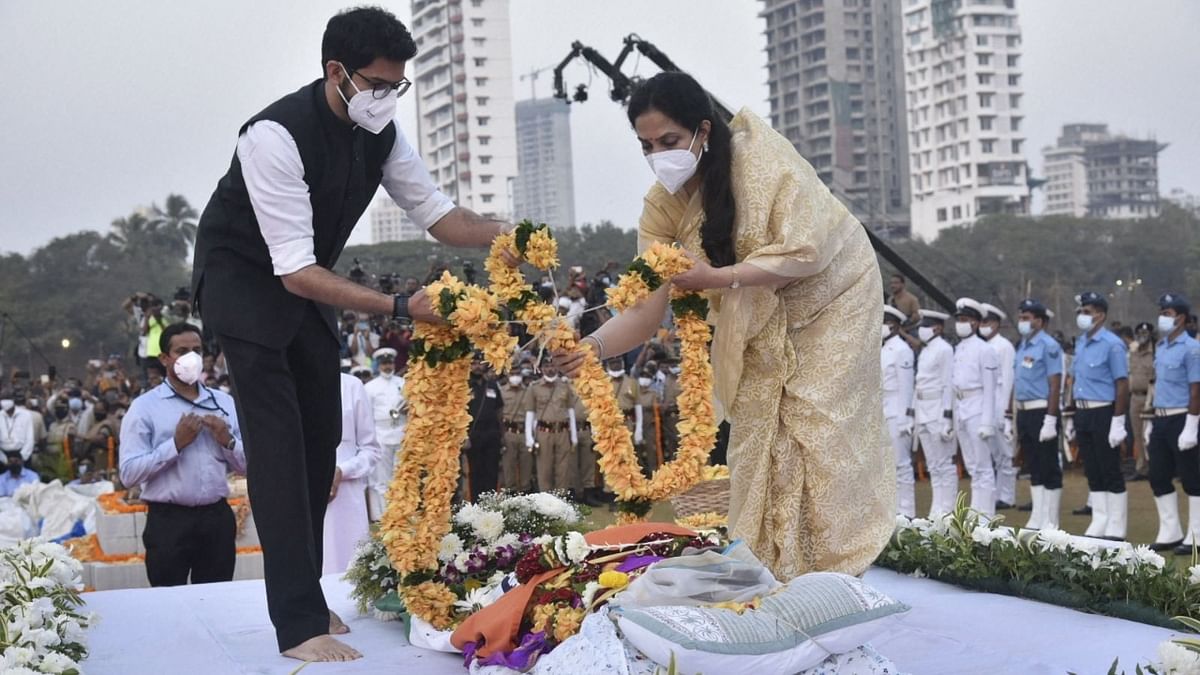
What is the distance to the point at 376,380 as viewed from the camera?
1285 centimetres

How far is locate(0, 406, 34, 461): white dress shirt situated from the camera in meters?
15.5

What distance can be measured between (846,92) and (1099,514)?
51.8 m

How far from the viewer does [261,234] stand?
438 centimetres

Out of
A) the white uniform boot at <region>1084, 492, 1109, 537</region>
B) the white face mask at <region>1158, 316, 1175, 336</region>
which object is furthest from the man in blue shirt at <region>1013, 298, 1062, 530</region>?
the white face mask at <region>1158, 316, 1175, 336</region>

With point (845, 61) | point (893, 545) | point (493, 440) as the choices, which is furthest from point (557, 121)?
point (893, 545)

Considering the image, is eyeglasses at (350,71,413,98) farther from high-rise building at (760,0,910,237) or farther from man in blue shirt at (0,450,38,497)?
high-rise building at (760,0,910,237)

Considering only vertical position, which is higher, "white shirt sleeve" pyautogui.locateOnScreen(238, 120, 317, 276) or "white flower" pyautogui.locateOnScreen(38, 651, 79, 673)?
"white shirt sleeve" pyautogui.locateOnScreen(238, 120, 317, 276)

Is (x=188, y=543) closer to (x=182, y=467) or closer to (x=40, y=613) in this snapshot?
(x=182, y=467)

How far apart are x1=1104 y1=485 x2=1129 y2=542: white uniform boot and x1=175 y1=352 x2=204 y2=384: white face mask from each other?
25.4 feet

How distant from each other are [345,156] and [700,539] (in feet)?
5.76

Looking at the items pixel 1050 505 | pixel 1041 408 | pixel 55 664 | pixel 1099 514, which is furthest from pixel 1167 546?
pixel 55 664

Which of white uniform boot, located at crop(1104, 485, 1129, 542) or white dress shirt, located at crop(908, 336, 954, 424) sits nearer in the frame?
white uniform boot, located at crop(1104, 485, 1129, 542)

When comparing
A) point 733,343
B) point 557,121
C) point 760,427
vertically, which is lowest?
point 760,427

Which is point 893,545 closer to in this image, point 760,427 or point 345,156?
point 760,427
